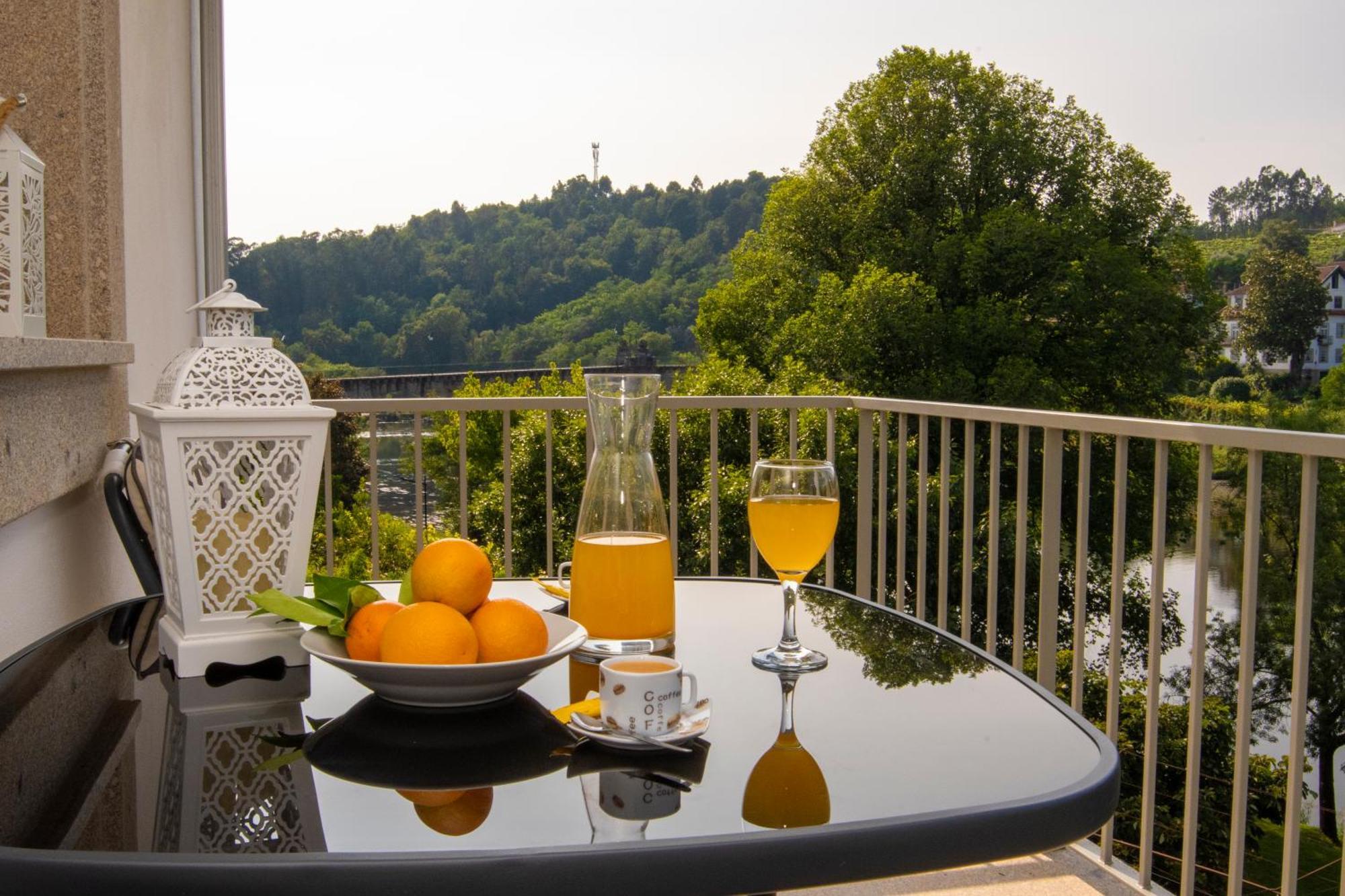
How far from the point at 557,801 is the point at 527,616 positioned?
24cm

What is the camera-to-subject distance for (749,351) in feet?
61.5

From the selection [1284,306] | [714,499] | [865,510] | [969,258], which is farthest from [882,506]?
[1284,306]

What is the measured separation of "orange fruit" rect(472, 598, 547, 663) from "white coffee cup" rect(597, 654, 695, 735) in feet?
0.34

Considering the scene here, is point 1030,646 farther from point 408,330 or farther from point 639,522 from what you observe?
point 639,522

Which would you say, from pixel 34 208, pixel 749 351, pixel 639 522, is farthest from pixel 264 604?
pixel 749 351

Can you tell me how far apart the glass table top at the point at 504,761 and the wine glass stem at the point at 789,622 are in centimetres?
5

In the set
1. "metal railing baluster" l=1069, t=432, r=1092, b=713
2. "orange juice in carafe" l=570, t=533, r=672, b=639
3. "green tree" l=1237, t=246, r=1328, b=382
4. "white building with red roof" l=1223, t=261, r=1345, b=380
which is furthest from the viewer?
"white building with red roof" l=1223, t=261, r=1345, b=380

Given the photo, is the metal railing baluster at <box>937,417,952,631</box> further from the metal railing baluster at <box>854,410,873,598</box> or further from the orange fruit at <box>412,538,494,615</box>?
the orange fruit at <box>412,538,494,615</box>

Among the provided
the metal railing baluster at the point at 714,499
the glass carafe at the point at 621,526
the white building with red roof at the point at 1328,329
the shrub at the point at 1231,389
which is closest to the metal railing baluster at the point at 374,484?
the metal railing baluster at the point at 714,499

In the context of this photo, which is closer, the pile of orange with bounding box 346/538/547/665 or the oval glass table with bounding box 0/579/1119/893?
the oval glass table with bounding box 0/579/1119/893

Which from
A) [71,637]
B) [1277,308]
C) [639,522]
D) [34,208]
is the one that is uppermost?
[1277,308]

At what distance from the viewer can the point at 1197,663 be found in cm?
186

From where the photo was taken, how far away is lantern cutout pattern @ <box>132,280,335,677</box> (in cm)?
97

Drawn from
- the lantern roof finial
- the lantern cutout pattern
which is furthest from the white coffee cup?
the lantern roof finial
